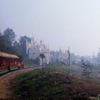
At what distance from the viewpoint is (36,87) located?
9.52 metres

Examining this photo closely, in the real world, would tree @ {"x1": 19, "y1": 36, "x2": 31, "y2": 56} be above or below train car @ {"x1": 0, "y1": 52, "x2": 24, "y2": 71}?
above

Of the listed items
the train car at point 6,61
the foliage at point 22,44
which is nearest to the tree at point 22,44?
the foliage at point 22,44

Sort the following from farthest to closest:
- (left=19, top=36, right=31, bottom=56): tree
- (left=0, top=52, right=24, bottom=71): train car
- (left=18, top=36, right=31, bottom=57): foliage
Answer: (left=19, top=36, right=31, bottom=56): tree < (left=18, top=36, right=31, bottom=57): foliage < (left=0, top=52, right=24, bottom=71): train car

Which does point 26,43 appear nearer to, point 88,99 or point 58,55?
point 58,55

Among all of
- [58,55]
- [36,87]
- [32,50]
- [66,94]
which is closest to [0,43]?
[32,50]

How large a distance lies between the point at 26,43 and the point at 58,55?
26.9 metres

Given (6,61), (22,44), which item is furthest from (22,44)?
(6,61)

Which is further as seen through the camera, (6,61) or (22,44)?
(22,44)

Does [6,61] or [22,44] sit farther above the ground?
[22,44]

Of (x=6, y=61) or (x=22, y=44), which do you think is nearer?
(x=6, y=61)

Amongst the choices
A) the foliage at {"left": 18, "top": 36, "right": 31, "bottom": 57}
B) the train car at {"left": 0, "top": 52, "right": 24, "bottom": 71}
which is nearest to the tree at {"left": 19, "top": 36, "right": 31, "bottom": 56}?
the foliage at {"left": 18, "top": 36, "right": 31, "bottom": 57}

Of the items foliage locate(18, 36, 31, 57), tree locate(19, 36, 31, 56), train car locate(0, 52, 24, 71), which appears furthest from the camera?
tree locate(19, 36, 31, 56)

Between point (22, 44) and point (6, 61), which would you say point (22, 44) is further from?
point (6, 61)

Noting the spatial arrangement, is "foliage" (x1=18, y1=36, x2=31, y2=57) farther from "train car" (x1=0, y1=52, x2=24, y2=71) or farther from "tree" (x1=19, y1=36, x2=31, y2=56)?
"train car" (x1=0, y1=52, x2=24, y2=71)
